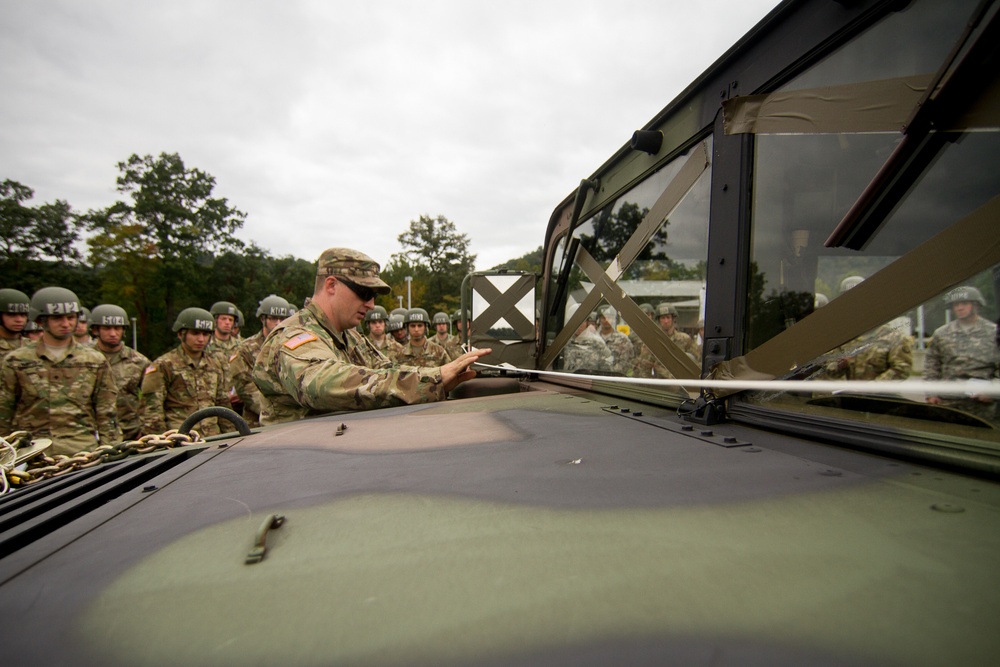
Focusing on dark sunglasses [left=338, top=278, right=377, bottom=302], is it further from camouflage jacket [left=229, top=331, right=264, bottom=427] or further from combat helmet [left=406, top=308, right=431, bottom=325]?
combat helmet [left=406, top=308, right=431, bottom=325]

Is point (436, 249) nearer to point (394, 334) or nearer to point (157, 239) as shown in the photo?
point (157, 239)

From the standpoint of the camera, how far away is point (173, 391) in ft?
18.3

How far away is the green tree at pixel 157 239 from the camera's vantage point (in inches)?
1187

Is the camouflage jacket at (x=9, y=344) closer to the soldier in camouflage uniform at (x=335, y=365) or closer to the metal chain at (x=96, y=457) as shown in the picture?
the soldier in camouflage uniform at (x=335, y=365)

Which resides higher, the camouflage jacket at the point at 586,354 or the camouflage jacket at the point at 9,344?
the camouflage jacket at the point at 586,354

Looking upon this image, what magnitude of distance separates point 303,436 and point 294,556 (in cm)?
104

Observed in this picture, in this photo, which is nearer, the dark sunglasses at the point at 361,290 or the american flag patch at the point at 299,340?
the american flag patch at the point at 299,340

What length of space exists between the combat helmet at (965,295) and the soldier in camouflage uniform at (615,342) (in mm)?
1251

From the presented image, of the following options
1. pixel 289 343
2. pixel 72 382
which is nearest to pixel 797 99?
pixel 289 343

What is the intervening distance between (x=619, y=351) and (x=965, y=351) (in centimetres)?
144

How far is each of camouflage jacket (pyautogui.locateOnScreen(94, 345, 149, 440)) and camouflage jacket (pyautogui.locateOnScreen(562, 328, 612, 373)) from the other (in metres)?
4.99

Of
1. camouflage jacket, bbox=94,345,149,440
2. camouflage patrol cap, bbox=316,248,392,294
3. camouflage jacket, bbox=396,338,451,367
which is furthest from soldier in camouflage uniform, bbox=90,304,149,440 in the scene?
camouflage patrol cap, bbox=316,248,392,294

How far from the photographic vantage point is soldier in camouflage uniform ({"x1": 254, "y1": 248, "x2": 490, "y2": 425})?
2.35 meters

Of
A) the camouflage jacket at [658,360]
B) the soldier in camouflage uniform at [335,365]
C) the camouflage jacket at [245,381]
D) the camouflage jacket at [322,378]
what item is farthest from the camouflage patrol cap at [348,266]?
the camouflage jacket at [245,381]
